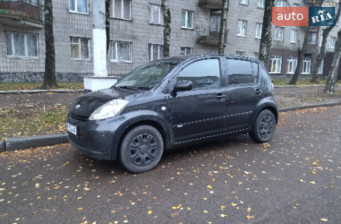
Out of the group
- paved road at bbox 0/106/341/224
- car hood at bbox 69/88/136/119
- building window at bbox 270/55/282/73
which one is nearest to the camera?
paved road at bbox 0/106/341/224

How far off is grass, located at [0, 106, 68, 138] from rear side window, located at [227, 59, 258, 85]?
3669mm

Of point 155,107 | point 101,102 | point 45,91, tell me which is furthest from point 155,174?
point 45,91

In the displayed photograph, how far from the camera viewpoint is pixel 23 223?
2639 mm

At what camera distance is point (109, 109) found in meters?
3.75

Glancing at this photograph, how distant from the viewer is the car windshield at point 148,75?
426cm

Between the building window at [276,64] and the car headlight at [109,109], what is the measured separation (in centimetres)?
2984

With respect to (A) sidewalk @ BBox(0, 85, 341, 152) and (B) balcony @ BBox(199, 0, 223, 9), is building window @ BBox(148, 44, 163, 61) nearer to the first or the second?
(B) balcony @ BBox(199, 0, 223, 9)

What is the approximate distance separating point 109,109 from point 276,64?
30818 millimetres

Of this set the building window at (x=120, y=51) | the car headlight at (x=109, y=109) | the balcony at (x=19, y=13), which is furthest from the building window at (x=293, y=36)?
the car headlight at (x=109, y=109)

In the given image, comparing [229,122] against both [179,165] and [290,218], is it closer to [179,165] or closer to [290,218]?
[179,165]

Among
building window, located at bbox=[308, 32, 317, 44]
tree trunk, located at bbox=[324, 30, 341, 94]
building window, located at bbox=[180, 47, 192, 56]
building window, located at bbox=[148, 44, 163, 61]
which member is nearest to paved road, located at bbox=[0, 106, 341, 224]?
tree trunk, located at bbox=[324, 30, 341, 94]

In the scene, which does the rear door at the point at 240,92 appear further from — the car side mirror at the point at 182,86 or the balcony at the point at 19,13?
A: the balcony at the point at 19,13

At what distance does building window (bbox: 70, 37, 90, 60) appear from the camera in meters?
17.5

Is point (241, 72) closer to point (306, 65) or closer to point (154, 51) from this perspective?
point (154, 51)
